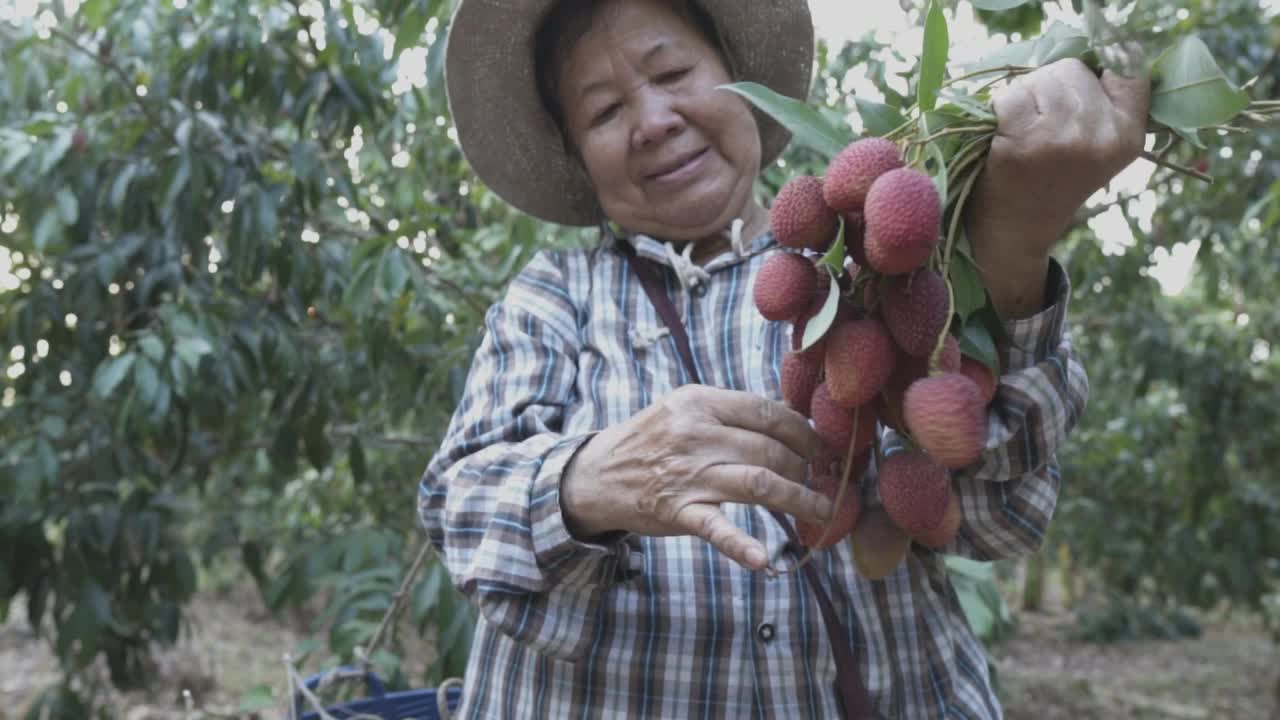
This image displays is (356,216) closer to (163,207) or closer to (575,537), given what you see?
(163,207)

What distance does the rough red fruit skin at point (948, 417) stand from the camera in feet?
2.27

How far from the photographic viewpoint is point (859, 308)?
0.77 metres

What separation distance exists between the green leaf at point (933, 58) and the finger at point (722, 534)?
33cm

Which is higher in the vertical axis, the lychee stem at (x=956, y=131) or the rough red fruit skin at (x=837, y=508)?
the lychee stem at (x=956, y=131)

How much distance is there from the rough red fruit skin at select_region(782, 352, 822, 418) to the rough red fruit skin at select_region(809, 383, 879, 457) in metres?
0.01

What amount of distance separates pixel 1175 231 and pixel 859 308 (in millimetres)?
2628

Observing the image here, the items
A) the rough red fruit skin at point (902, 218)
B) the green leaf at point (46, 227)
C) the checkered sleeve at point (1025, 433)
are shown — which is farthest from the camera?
the green leaf at point (46, 227)

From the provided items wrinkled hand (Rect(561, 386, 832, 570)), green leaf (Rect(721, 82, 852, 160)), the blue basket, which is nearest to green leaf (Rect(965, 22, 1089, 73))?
green leaf (Rect(721, 82, 852, 160))

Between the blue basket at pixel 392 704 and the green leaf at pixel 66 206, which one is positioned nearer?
the blue basket at pixel 392 704

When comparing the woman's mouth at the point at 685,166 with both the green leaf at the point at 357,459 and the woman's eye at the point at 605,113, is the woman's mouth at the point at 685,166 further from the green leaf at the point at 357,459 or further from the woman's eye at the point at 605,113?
the green leaf at the point at 357,459

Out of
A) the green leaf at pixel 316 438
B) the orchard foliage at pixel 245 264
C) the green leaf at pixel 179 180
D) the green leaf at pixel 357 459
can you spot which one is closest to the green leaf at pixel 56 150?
the orchard foliage at pixel 245 264

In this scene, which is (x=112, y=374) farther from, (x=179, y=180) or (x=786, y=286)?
(x=786, y=286)

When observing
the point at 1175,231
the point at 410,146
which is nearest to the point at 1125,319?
the point at 1175,231

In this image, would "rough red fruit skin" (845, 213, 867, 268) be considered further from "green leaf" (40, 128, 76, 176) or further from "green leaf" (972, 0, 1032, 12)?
"green leaf" (40, 128, 76, 176)
